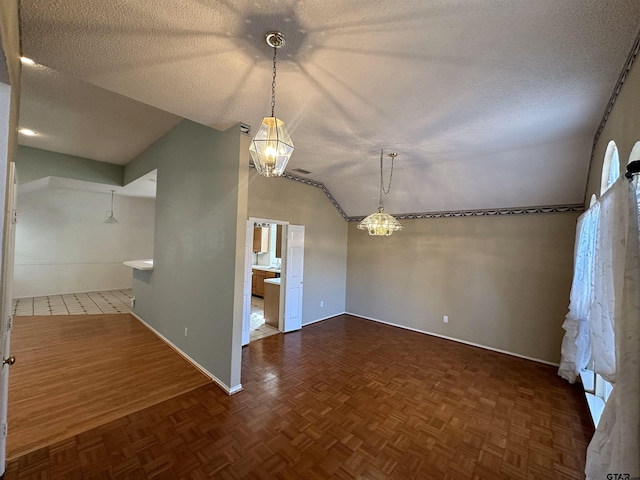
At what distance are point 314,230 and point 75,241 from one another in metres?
6.51

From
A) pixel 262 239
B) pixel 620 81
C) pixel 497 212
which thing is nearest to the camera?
pixel 620 81

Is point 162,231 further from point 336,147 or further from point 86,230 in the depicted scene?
point 86,230

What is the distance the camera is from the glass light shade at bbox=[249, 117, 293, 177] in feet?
5.06

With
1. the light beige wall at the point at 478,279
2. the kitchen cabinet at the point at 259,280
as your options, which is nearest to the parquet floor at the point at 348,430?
the light beige wall at the point at 478,279

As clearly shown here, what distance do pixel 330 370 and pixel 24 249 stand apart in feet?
25.8

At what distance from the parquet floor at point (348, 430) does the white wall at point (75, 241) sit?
6.26m

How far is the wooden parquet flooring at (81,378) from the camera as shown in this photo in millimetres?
2154

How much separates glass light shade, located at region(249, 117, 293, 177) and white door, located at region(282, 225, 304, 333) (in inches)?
120

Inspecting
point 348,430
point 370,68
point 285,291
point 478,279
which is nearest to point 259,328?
point 285,291

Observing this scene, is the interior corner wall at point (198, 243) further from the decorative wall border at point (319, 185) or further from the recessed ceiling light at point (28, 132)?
the recessed ceiling light at point (28, 132)

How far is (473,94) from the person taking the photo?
1998 millimetres

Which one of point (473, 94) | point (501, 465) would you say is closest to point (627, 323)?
point (501, 465)

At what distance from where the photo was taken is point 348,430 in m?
2.24

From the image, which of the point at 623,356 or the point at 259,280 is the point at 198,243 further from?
the point at 259,280
